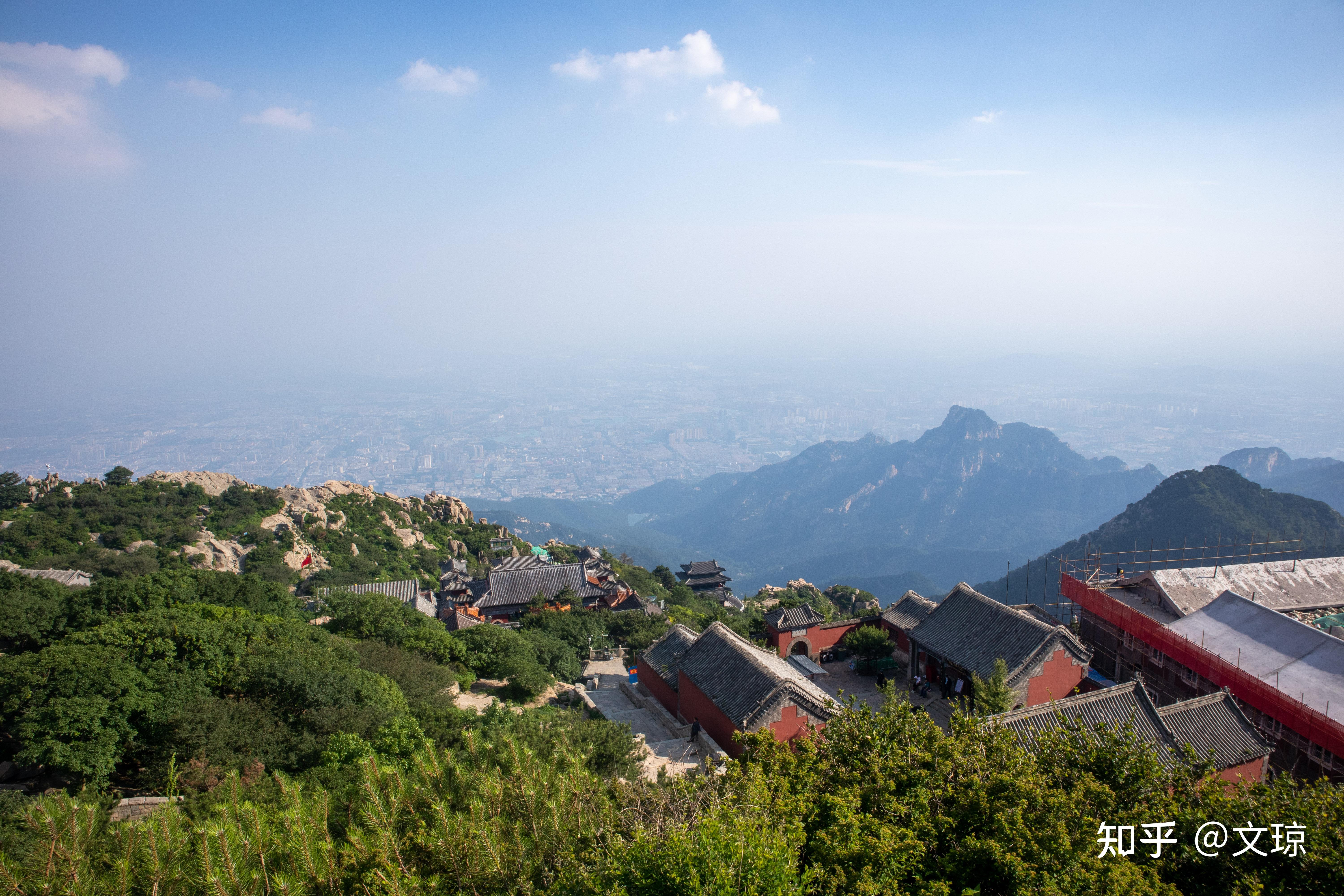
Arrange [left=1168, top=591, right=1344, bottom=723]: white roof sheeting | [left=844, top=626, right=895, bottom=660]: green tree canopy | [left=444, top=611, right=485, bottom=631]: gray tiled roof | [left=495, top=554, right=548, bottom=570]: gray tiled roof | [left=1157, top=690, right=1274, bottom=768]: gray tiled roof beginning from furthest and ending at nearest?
[left=495, top=554, right=548, bottom=570]: gray tiled roof → [left=444, top=611, right=485, bottom=631]: gray tiled roof → [left=844, top=626, right=895, bottom=660]: green tree canopy → [left=1168, top=591, right=1344, bottom=723]: white roof sheeting → [left=1157, top=690, right=1274, bottom=768]: gray tiled roof

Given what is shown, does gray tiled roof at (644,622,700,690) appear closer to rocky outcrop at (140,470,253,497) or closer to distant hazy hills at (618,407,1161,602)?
rocky outcrop at (140,470,253,497)

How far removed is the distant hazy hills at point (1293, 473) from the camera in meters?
111

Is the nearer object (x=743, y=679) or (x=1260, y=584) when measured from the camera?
(x=743, y=679)

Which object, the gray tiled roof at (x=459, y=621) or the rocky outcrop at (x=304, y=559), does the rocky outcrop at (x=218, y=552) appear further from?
the gray tiled roof at (x=459, y=621)

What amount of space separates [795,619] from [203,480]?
43.9 meters

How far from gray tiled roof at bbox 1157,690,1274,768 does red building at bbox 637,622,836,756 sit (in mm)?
7062

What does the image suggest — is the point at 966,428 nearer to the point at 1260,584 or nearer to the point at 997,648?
the point at 1260,584

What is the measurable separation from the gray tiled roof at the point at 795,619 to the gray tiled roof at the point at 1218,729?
32.7 feet

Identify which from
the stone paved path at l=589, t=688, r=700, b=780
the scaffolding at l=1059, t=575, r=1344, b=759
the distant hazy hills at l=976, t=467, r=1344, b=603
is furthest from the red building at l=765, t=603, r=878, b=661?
the distant hazy hills at l=976, t=467, r=1344, b=603

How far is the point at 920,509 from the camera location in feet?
564

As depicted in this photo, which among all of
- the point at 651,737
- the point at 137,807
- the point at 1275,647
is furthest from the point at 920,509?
the point at 137,807

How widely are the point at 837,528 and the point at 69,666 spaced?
16098 cm

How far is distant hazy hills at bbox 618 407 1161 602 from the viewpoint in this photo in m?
142

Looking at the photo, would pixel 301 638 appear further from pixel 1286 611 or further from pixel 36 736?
pixel 1286 611
